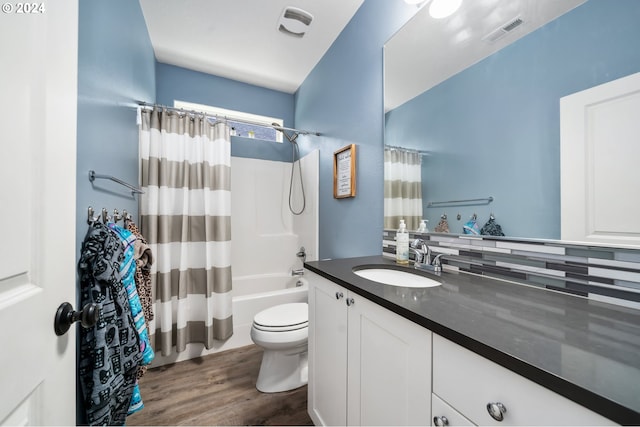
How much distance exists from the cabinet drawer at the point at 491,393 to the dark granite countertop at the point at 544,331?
0.08 ft

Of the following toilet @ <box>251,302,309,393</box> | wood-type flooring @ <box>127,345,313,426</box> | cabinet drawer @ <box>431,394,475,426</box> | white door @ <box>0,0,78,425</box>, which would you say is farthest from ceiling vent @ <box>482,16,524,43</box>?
wood-type flooring @ <box>127,345,313,426</box>

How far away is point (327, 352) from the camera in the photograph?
1072 millimetres

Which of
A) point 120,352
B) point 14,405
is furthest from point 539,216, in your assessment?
point 120,352

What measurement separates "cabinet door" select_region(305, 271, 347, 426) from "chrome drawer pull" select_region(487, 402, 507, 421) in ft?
1.78

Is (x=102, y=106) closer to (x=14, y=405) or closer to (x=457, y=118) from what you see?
(x=14, y=405)

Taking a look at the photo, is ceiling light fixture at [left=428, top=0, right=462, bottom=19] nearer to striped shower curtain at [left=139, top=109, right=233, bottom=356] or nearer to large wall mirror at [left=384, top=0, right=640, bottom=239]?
large wall mirror at [left=384, top=0, right=640, bottom=239]

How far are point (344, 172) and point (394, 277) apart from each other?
93cm

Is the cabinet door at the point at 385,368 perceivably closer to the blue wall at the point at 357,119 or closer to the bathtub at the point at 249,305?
the blue wall at the point at 357,119

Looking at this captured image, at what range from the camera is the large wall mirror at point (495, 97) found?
0.72m

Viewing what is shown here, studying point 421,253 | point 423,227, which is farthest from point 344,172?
point 421,253

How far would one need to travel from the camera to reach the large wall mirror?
0.72 m

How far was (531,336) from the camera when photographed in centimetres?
50

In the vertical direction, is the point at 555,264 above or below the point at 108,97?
below

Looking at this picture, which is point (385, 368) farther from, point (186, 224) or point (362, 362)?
point (186, 224)
